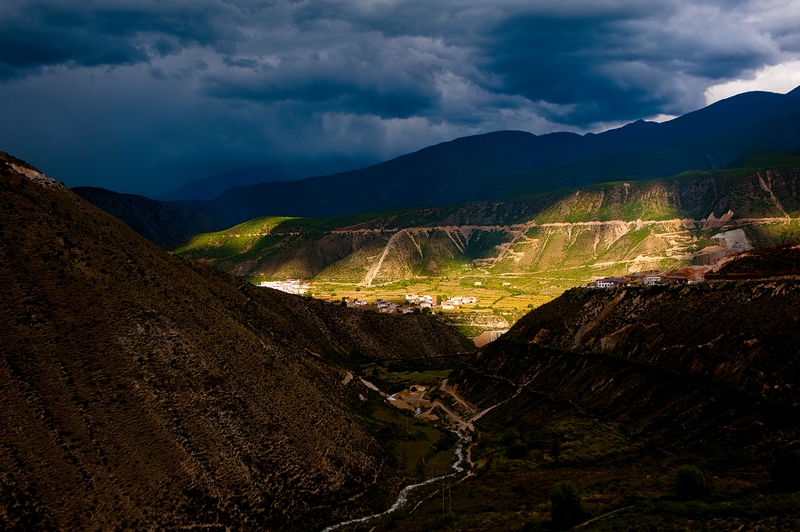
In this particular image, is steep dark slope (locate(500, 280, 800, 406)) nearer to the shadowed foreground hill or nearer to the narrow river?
the narrow river

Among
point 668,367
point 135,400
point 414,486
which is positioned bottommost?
point 414,486

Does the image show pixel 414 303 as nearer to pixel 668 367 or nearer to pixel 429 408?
pixel 429 408

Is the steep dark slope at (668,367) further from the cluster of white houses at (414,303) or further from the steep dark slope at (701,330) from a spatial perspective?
the cluster of white houses at (414,303)

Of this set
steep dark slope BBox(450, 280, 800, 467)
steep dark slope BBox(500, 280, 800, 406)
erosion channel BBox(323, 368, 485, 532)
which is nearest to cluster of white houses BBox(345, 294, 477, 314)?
erosion channel BBox(323, 368, 485, 532)

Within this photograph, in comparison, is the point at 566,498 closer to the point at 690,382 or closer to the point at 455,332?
the point at 690,382

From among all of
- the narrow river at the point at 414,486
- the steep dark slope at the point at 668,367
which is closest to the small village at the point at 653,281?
the steep dark slope at the point at 668,367

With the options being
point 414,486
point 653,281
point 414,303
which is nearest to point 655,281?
point 653,281

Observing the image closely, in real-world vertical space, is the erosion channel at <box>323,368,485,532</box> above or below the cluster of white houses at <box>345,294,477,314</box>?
below

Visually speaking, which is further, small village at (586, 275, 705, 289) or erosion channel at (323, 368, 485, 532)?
small village at (586, 275, 705, 289)

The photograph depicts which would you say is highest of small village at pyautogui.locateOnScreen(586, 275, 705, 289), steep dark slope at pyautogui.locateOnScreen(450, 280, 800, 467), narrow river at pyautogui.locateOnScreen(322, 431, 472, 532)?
small village at pyautogui.locateOnScreen(586, 275, 705, 289)
